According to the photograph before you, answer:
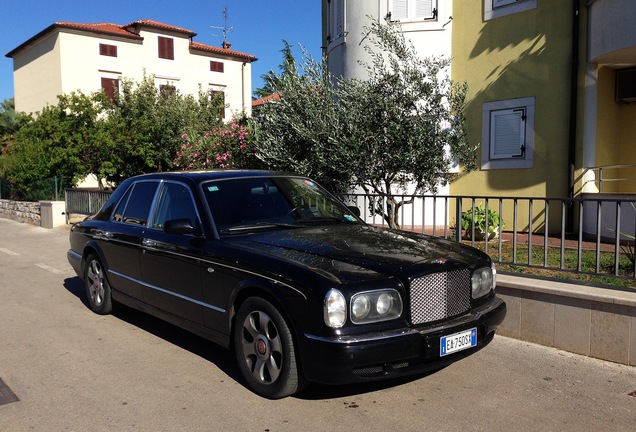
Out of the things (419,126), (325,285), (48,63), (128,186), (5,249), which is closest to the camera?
(325,285)

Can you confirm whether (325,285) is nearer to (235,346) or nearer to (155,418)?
(235,346)

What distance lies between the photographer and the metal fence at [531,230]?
5.75m

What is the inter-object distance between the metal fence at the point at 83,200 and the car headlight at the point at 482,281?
1248 centimetres

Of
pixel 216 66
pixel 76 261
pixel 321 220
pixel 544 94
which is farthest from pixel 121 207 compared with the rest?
pixel 216 66

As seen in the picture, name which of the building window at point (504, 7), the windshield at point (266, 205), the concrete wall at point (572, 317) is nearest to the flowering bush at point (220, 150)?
the windshield at point (266, 205)

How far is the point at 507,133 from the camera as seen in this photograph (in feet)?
40.8

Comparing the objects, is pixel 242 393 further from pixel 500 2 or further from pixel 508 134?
pixel 500 2

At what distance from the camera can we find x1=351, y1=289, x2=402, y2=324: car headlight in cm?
379

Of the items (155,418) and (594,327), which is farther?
(594,327)

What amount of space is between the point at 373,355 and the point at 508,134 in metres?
9.85

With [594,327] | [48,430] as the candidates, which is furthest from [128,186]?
[594,327]

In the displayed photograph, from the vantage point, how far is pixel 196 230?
4.98 meters

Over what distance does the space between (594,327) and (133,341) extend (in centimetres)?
442

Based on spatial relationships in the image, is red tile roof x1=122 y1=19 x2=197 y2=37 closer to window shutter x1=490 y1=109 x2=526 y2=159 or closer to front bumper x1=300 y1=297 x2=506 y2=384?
window shutter x1=490 y1=109 x2=526 y2=159
